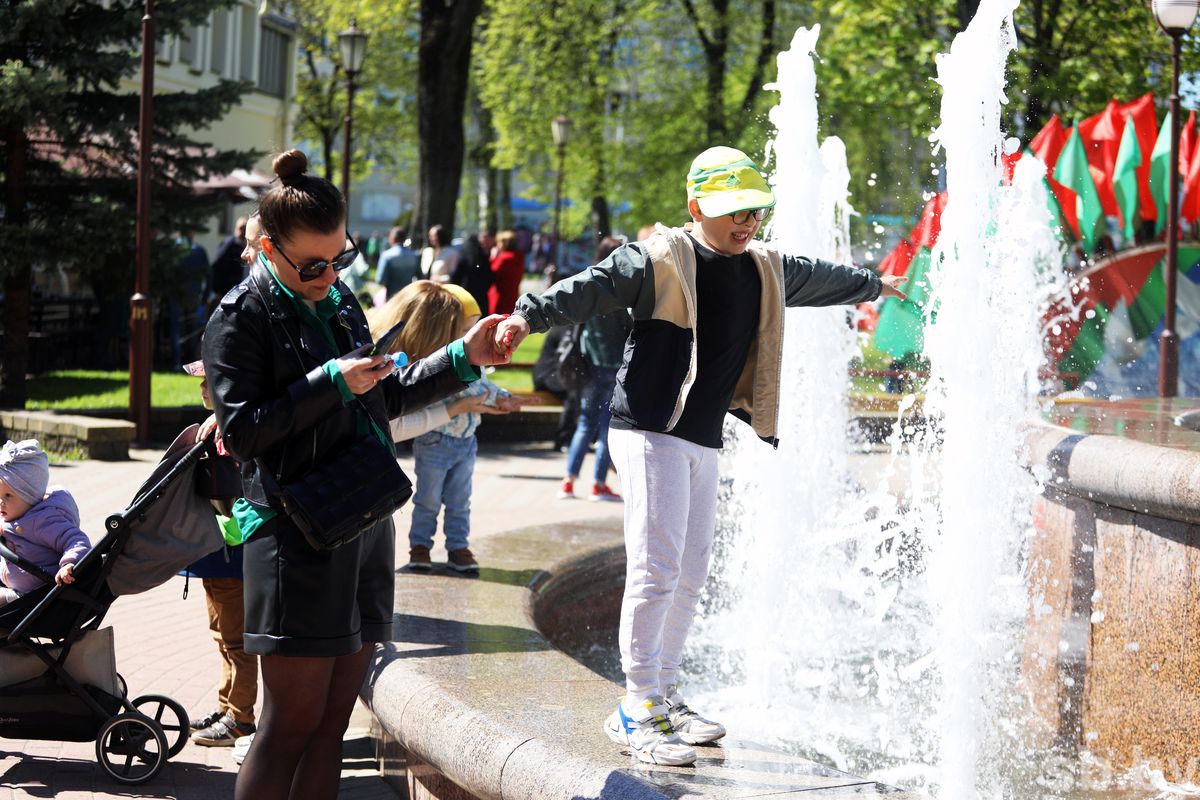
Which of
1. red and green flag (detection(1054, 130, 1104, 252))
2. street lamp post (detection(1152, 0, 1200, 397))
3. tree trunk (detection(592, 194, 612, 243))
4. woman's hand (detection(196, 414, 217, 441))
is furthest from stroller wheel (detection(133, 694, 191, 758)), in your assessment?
tree trunk (detection(592, 194, 612, 243))

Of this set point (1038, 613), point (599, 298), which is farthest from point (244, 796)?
point (1038, 613)


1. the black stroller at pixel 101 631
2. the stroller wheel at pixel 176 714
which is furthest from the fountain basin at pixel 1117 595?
the stroller wheel at pixel 176 714

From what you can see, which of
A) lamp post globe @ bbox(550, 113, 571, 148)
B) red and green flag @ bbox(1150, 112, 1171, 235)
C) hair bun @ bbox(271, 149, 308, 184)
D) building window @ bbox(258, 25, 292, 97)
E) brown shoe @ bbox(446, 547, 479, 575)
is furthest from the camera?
building window @ bbox(258, 25, 292, 97)

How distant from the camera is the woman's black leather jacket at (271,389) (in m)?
3.39

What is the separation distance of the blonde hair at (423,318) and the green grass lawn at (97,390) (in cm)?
839

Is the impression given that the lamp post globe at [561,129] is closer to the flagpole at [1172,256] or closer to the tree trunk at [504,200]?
the flagpole at [1172,256]

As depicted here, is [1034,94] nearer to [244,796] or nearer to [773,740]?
[773,740]

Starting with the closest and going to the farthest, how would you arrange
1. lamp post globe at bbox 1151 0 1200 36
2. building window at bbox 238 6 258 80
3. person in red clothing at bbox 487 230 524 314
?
lamp post globe at bbox 1151 0 1200 36, person in red clothing at bbox 487 230 524 314, building window at bbox 238 6 258 80

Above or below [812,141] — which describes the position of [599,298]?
below

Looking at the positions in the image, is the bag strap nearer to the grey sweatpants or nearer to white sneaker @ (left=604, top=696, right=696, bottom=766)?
the grey sweatpants

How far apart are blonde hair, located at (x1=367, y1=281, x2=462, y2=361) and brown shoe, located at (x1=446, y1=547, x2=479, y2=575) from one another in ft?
3.29

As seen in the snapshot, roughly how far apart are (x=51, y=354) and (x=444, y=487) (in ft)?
43.3

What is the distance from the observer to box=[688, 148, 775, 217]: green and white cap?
4309mm

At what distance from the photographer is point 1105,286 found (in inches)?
627
